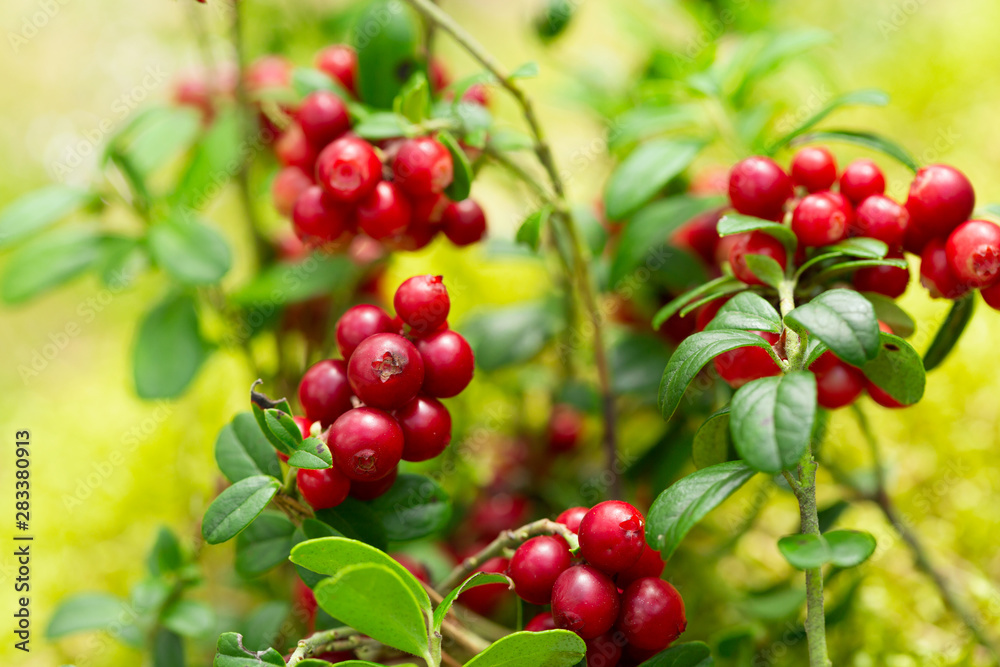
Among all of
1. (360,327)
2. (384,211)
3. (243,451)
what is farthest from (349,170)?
(243,451)

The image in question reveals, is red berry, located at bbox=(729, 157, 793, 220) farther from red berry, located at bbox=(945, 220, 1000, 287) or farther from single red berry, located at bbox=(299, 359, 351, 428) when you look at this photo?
single red berry, located at bbox=(299, 359, 351, 428)

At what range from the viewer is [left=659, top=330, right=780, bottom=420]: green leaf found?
0.53 meters

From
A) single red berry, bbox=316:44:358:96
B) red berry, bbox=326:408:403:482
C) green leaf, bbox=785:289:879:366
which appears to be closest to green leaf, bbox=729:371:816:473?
green leaf, bbox=785:289:879:366

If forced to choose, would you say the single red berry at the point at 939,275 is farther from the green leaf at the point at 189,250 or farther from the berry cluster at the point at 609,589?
the green leaf at the point at 189,250

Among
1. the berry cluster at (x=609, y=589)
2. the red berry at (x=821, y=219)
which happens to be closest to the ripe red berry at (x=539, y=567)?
the berry cluster at (x=609, y=589)

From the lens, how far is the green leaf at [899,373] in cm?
57

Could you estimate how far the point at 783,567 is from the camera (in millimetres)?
1104

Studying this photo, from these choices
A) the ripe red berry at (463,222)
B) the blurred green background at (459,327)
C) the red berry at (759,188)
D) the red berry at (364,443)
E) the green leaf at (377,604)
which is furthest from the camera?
the blurred green background at (459,327)

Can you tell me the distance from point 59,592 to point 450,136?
40.4 inches

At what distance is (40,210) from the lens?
37.6 inches

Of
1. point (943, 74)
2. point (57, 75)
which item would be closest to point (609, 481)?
point (943, 74)

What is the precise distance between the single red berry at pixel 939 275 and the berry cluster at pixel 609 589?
1.07 feet

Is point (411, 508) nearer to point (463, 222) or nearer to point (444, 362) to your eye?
point (444, 362)

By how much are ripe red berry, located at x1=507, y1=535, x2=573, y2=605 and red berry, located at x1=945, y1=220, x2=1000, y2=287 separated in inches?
14.7
